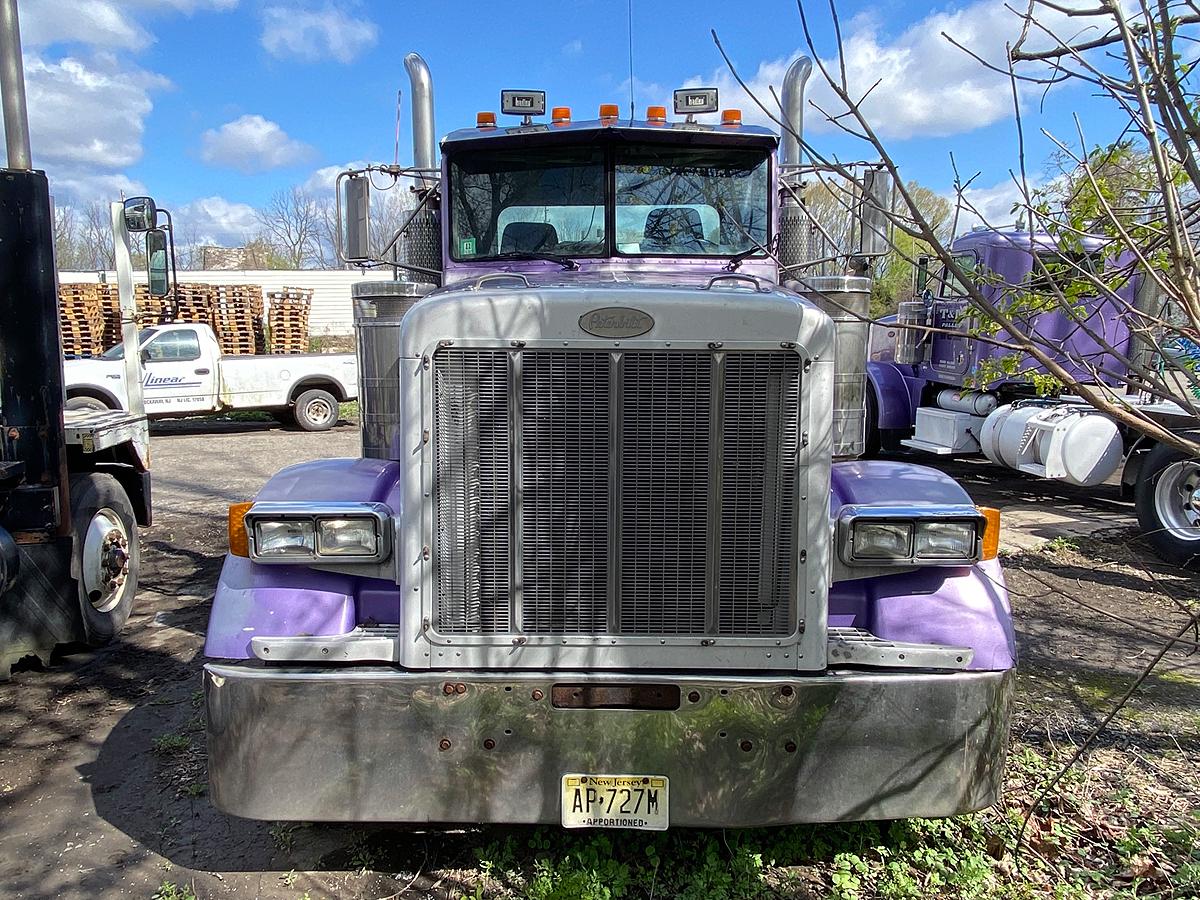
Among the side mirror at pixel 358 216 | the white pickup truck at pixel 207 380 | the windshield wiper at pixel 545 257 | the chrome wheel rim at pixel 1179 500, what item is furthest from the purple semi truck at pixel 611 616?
the white pickup truck at pixel 207 380

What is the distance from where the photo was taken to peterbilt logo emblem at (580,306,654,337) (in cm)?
274

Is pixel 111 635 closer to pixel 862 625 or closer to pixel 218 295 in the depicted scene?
pixel 862 625

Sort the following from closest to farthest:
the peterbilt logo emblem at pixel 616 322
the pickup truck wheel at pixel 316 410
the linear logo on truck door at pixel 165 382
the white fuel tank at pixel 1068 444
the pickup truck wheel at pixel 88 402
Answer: the peterbilt logo emblem at pixel 616 322 < the white fuel tank at pixel 1068 444 < the pickup truck wheel at pixel 88 402 < the linear logo on truck door at pixel 165 382 < the pickup truck wheel at pixel 316 410

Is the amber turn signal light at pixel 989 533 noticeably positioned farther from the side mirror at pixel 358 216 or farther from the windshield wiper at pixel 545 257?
the side mirror at pixel 358 216

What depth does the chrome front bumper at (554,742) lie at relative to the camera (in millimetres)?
2777

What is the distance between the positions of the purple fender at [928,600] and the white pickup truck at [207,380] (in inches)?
482

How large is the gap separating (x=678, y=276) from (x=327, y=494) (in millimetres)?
2017

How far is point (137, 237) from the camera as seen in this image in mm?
6066

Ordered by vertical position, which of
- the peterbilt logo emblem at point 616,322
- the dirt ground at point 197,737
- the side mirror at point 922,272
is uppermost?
the side mirror at point 922,272

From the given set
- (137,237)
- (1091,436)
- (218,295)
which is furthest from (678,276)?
(218,295)

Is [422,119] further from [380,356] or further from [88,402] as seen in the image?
[88,402]

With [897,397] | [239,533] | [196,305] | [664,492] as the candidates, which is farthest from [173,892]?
[196,305]

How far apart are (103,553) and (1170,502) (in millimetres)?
7901

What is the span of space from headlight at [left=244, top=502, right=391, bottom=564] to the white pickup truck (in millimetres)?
11827
